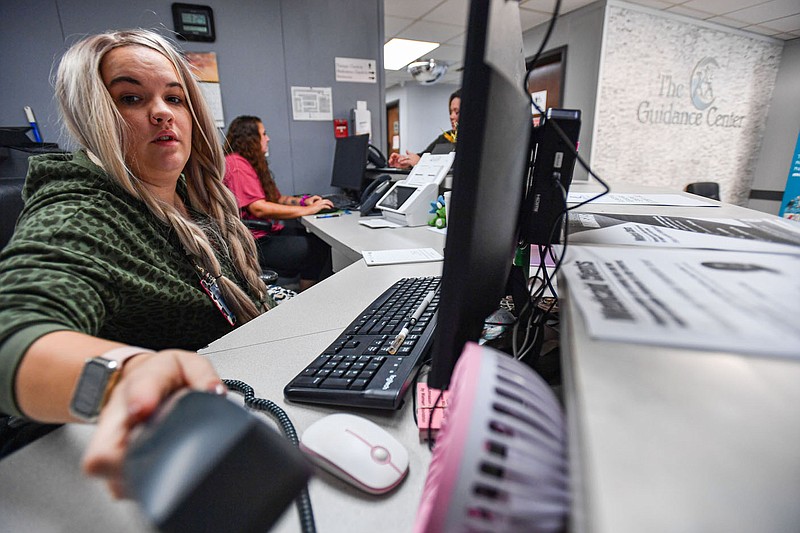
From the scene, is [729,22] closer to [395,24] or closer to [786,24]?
[786,24]

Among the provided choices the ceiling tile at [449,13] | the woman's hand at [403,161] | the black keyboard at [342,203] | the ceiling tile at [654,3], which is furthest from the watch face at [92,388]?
the ceiling tile at [654,3]

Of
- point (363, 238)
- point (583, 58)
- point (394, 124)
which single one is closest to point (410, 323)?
point (363, 238)

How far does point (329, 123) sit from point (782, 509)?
3.05 metres

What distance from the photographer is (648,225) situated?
2.32 ft

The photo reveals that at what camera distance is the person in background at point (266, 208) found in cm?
222

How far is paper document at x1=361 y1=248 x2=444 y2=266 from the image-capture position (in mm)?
1117

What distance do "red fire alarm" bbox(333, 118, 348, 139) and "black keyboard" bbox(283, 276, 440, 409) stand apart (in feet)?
8.02

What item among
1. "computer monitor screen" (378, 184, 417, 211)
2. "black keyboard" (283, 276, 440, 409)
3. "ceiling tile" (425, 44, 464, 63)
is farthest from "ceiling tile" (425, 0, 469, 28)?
"black keyboard" (283, 276, 440, 409)

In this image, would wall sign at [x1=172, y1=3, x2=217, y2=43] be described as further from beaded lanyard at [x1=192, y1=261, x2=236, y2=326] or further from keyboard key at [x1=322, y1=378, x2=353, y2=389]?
keyboard key at [x1=322, y1=378, x2=353, y2=389]

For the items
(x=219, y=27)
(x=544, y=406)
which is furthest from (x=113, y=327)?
(x=219, y=27)

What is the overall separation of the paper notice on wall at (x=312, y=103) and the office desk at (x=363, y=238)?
1317 mm

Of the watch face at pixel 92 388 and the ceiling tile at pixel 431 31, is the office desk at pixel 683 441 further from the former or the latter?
the ceiling tile at pixel 431 31

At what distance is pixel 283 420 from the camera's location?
0.46 metres

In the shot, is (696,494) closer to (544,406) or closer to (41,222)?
(544,406)
